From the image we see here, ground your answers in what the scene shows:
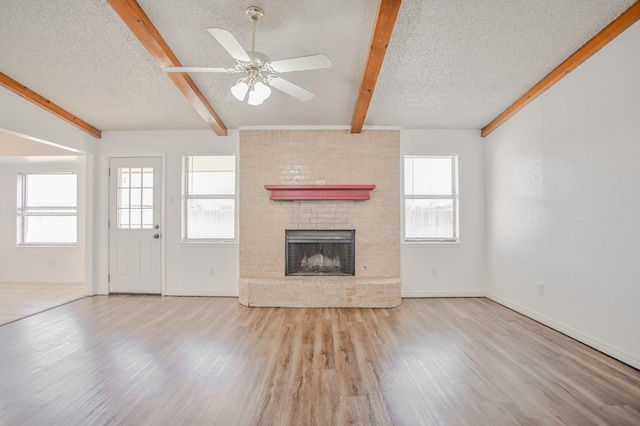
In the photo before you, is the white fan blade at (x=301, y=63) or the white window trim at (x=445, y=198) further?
the white window trim at (x=445, y=198)

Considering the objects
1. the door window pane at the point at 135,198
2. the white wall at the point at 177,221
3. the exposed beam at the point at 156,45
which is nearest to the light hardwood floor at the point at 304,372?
the white wall at the point at 177,221

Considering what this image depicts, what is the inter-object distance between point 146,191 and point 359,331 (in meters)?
3.91

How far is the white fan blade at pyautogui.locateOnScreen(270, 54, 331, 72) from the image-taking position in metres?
2.35

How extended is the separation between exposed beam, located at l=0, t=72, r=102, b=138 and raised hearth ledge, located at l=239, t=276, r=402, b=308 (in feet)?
11.1

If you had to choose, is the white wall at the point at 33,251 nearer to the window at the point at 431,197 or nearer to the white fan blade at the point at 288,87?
the white fan blade at the point at 288,87

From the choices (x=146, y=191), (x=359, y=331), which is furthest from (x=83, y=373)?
(x=146, y=191)

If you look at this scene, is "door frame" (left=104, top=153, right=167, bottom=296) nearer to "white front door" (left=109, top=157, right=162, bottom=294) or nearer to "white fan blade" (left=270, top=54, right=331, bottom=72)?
"white front door" (left=109, top=157, right=162, bottom=294)

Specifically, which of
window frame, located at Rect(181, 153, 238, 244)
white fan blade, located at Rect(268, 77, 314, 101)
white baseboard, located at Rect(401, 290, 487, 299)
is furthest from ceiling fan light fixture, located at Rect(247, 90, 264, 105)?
white baseboard, located at Rect(401, 290, 487, 299)

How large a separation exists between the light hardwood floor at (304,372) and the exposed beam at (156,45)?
2.63m

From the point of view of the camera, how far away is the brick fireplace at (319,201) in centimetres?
462

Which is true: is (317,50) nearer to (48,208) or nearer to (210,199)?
(210,199)

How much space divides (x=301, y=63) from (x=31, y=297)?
526cm

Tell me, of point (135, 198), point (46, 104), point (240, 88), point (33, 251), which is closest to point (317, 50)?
point (240, 88)

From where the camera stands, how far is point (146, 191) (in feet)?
16.1
